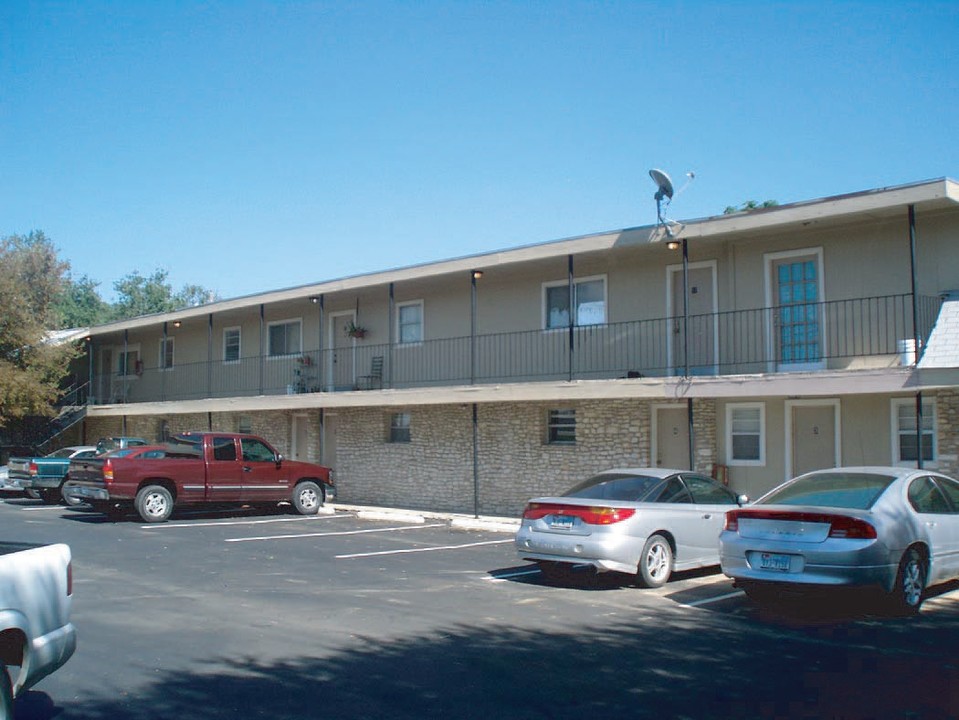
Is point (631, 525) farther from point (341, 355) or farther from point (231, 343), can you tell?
point (231, 343)

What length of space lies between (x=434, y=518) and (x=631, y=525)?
30.1ft

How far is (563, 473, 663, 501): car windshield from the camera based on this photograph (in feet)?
35.1

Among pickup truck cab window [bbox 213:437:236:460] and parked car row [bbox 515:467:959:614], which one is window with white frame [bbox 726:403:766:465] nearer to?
parked car row [bbox 515:467:959:614]

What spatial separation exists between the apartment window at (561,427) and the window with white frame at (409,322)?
4.60m

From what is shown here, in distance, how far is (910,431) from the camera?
14547mm

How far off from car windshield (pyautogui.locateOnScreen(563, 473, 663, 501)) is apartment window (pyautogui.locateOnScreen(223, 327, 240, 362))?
19030 mm

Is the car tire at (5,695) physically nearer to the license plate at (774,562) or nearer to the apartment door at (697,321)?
the license plate at (774,562)

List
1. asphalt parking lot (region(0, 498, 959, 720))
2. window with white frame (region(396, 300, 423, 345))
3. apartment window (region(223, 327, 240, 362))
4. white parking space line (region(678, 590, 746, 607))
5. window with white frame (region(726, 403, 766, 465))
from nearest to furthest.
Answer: asphalt parking lot (region(0, 498, 959, 720)) < white parking space line (region(678, 590, 746, 607)) < window with white frame (region(726, 403, 766, 465)) < window with white frame (region(396, 300, 423, 345)) < apartment window (region(223, 327, 240, 362))

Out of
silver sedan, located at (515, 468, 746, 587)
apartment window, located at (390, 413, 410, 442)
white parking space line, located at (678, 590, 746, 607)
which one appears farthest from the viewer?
apartment window, located at (390, 413, 410, 442)

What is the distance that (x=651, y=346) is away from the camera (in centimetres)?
1753

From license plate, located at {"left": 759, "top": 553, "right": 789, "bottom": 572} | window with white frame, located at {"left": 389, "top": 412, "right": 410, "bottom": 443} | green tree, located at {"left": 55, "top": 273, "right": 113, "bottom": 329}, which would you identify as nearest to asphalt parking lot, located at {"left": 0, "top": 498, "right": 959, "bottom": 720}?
license plate, located at {"left": 759, "top": 553, "right": 789, "bottom": 572}

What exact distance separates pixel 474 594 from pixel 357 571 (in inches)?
88.4

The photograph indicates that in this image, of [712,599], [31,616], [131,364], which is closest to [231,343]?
[131,364]

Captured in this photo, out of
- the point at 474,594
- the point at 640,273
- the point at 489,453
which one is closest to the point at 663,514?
the point at 474,594
